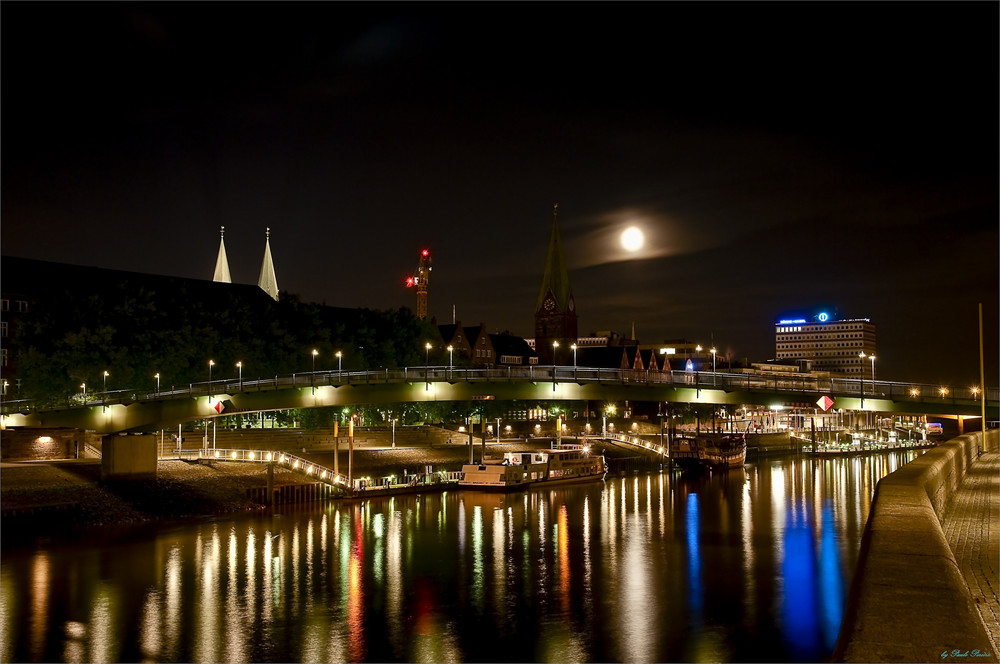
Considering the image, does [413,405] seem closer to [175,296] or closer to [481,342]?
[175,296]

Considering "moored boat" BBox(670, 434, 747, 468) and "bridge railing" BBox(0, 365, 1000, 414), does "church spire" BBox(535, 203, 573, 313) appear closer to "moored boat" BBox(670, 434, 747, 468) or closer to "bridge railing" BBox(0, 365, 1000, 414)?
"moored boat" BBox(670, 434, 747, 468)

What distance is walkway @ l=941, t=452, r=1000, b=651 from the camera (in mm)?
22203

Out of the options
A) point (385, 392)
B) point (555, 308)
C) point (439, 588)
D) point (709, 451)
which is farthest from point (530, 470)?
point (555, 308)

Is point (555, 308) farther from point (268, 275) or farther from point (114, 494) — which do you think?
point (114, 494)

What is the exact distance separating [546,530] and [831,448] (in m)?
109

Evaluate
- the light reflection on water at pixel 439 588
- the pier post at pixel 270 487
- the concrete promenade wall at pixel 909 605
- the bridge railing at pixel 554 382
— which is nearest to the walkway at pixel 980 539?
the concrete promenade wall at pixel 909 605

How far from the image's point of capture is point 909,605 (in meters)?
13.8

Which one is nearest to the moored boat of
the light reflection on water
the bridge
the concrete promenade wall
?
the light reflection on water

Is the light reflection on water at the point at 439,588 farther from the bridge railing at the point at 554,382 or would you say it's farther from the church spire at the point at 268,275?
the church spire at the point at 268,275

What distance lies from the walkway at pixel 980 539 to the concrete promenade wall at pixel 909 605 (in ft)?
7.30

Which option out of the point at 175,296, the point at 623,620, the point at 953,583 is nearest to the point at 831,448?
the point at 175,296

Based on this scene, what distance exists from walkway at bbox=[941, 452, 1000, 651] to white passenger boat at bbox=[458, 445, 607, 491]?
117 feet

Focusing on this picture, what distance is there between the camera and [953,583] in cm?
1514

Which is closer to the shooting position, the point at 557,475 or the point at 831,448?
the point at 557,475
